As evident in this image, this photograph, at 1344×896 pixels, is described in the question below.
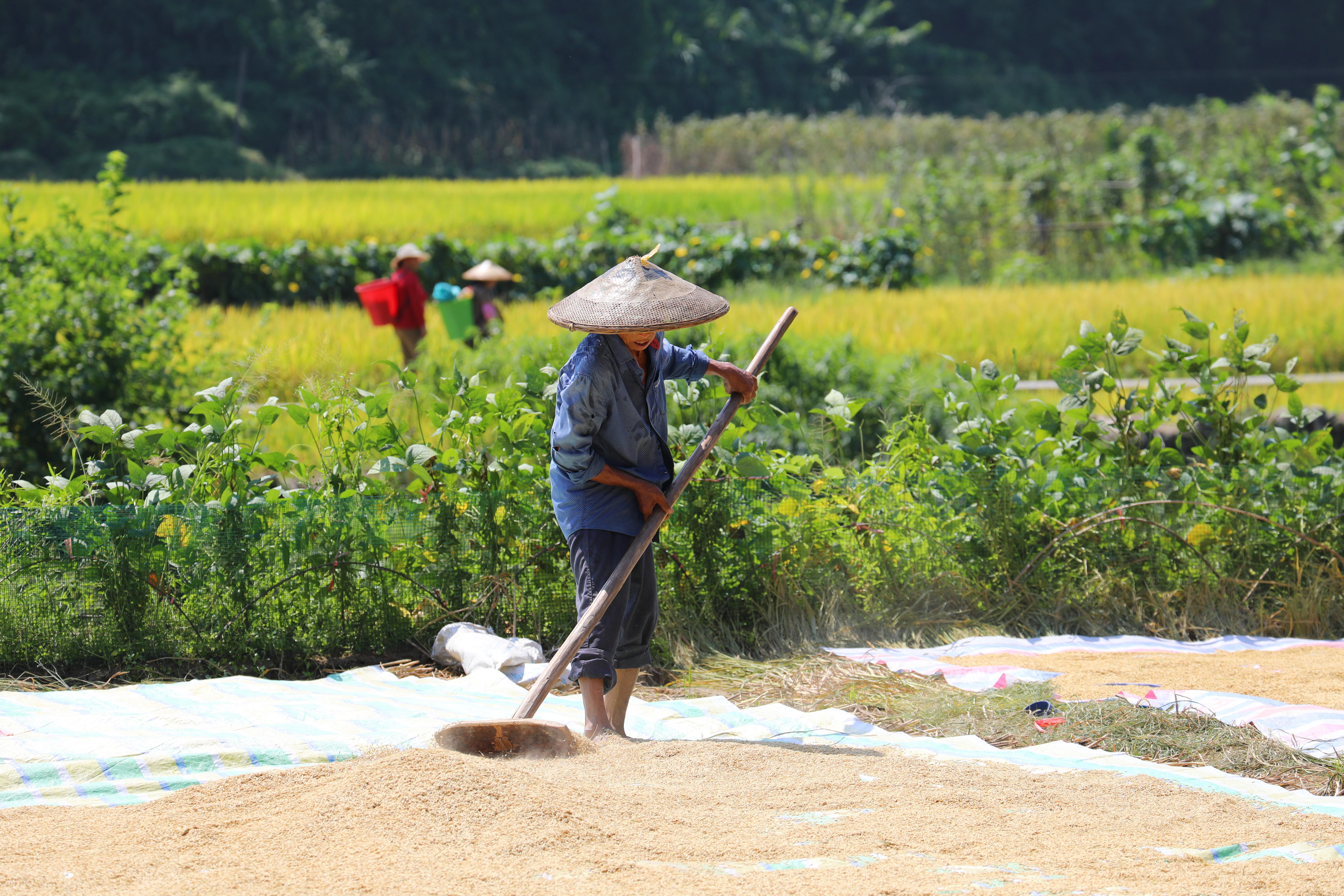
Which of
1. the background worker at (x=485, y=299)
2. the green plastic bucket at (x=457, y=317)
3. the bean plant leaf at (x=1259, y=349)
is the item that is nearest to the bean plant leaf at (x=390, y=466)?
the bean plant leaf at (x=1259, y=349)

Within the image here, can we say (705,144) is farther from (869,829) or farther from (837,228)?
(869,829)

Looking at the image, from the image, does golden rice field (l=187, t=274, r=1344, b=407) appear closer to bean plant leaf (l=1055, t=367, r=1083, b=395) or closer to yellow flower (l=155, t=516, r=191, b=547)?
bean plant leaf (l=1055, t=367, r=1083, b=395)

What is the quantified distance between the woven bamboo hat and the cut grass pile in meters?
1.28

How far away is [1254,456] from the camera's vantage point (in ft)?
15.9

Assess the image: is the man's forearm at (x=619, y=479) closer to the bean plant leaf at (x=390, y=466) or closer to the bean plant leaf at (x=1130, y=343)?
the bean plant leaf at (x=390, y=466)

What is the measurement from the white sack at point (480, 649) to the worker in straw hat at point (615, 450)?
678mm

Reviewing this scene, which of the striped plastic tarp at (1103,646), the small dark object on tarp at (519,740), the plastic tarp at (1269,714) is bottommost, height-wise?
the striped plastic tarp at (1103,646)

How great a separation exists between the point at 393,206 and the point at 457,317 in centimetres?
915

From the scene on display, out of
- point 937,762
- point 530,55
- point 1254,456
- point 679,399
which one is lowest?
point 937,762

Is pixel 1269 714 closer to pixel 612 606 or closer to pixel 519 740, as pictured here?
pixel 612 606

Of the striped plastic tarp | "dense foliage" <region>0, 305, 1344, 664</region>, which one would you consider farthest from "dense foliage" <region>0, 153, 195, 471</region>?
the striped plastic tarp

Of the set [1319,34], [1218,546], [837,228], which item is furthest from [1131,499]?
[1319,34]

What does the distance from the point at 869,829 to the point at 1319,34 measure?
175ft

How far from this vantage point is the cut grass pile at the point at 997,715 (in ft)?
10.6
